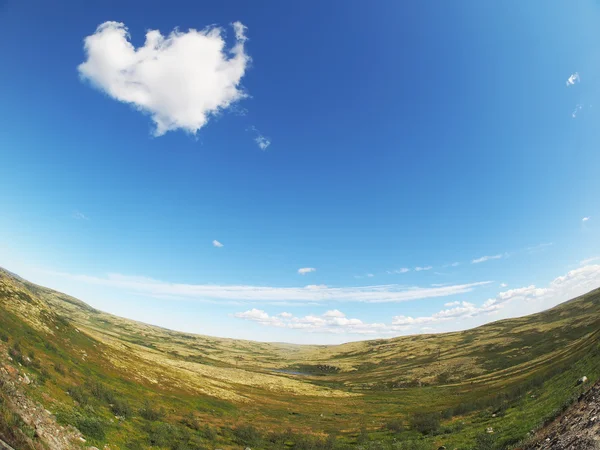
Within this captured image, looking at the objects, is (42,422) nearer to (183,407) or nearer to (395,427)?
(183,407)

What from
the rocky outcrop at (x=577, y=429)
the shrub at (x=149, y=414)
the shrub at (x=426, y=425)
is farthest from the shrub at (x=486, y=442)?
the shrub at (x=149, y=414)

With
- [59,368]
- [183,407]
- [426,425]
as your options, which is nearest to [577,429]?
[426,425]

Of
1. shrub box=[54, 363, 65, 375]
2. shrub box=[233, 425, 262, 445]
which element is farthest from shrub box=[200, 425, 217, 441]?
shrub box=[54, 363, 65, 375]

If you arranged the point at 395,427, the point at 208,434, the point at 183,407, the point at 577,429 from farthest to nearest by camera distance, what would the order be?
the point at 183,407, the point at 395,427, the point at 208,434, the point at 577,429

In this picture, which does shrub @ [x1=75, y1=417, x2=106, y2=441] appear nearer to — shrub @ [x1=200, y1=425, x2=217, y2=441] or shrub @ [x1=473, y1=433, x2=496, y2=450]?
shrub @ [x1=200, y1=425, x2=217, y2=441]

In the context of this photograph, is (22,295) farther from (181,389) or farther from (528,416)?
(528,416)

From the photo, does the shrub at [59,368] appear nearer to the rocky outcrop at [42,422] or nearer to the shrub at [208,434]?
the rocky outcrop at [42,422]

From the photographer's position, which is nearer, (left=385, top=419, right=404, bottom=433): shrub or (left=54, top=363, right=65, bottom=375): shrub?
(left=54, top=363, right=65, bottom=375): shrub

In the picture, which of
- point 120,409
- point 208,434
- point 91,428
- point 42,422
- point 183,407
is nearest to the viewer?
point 42,422

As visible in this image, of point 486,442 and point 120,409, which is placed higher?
point 486,442

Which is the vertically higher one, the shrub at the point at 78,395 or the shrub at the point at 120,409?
the shrub at the point at 78,395

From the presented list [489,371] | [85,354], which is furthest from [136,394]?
[489,371]

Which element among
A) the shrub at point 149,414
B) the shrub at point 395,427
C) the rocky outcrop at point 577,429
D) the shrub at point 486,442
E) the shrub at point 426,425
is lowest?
the shrub at point 395,427

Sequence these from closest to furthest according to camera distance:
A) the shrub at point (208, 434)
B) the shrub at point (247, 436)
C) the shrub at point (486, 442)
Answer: the shrub at point (486, 442) → the shrub at point (208, 434) → the shrub at point (247, 436)
